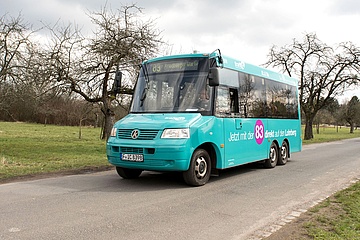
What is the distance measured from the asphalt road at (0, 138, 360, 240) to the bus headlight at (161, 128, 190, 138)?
3.94ft

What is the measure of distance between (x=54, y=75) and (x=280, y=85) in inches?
414

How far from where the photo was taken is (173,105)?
8250 mm

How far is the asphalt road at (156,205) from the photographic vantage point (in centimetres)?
473

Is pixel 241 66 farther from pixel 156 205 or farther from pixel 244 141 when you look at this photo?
pixel 156 205

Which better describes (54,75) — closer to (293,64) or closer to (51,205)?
(51,205)

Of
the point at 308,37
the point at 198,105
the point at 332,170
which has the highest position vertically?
the point at 308,37

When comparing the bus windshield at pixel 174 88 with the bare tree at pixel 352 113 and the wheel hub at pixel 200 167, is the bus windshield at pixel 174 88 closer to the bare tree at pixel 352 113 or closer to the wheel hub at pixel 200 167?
the wheel hub at pixel 200 167

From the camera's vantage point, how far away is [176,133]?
7.40 meters

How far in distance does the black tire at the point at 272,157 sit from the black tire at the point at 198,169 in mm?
3946

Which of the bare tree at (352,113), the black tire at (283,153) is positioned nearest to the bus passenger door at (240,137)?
the black tire at (283,153)

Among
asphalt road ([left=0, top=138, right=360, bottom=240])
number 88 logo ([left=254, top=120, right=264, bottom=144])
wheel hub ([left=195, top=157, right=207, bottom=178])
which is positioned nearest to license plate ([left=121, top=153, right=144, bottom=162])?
asphalt road ([left=0, top=138, right=360, bottom=240])

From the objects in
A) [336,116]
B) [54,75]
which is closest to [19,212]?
[54,75]

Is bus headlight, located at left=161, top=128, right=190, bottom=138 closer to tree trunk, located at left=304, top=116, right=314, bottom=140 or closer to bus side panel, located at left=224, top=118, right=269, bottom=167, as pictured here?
bus side panel, located at left=224, top=118, right=269, bottom=167

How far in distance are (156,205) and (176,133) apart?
1776 mm
